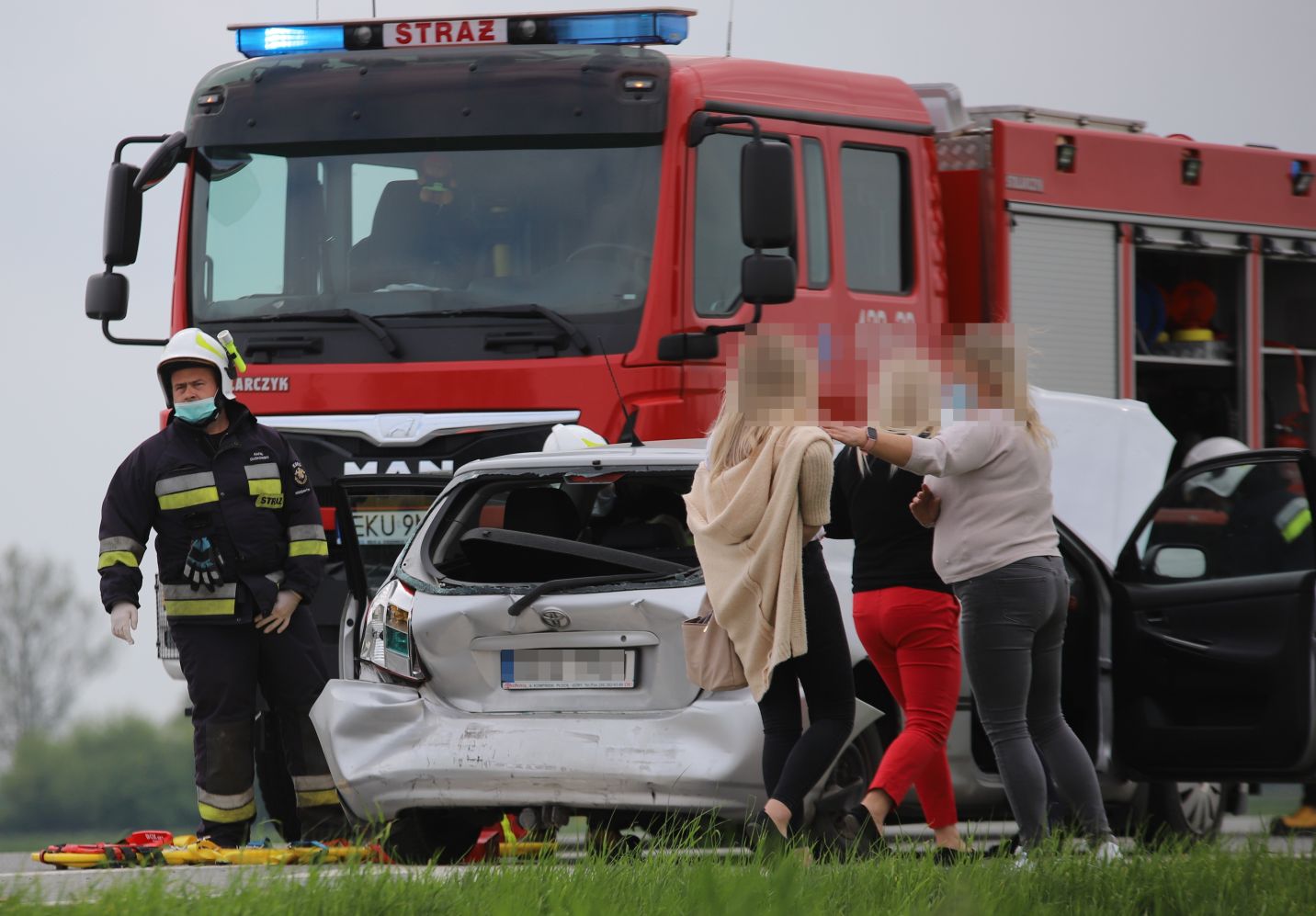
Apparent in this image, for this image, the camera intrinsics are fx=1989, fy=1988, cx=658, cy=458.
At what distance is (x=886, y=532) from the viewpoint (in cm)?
625

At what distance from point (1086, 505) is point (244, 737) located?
365 cm

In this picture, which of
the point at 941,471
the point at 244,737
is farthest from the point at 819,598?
the point at 244,737

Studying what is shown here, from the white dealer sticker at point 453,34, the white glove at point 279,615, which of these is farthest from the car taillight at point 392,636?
the white dealer sticker at point 453,34

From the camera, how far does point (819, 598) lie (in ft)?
19.9

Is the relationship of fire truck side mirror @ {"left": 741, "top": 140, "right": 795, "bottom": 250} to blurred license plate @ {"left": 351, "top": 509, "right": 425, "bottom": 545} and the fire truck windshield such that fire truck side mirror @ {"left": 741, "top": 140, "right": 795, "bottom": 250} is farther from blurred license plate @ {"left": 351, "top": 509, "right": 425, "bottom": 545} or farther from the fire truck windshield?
blurred license plate @ {"left": 351, "top": 509, "right": 425, "bottom": 545}

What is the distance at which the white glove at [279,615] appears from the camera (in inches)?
300

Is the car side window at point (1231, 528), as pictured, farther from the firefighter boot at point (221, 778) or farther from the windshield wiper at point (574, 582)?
the firefighter boot at point (221, 778)

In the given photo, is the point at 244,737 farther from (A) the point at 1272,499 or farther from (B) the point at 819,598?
(A) the point at 1272,499

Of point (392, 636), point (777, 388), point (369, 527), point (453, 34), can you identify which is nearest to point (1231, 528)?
point (777, 388)

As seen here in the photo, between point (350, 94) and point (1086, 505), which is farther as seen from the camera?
point (350, 94)

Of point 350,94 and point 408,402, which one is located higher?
point 350,94

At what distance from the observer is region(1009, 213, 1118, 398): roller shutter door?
1091 centimetres

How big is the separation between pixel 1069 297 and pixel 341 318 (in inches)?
163

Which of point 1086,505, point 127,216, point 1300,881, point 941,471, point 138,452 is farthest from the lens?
point 127,216
